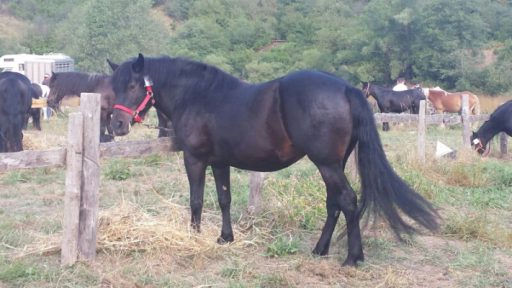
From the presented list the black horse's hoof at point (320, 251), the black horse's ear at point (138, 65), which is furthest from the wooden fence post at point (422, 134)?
the black horse's ear at point (138, 65)

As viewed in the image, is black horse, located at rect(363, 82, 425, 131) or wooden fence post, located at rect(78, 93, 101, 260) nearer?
wooden fence post, located at rect(78, 93, 101, 260)

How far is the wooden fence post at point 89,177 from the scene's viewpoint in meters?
4.60

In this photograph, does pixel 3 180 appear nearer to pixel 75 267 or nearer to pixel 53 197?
pixel 53 197

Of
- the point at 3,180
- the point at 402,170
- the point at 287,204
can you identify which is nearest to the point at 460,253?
the point at 287,204

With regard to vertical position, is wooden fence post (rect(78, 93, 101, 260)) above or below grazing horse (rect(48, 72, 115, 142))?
below

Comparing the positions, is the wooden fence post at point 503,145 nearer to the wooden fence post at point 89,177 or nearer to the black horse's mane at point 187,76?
the black horse's mane at point 187,76

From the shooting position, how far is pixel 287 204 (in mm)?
6535

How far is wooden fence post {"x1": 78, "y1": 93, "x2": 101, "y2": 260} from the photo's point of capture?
15.1ft

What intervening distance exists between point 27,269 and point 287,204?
296cm

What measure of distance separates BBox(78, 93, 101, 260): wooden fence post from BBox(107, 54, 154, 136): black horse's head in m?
0.88

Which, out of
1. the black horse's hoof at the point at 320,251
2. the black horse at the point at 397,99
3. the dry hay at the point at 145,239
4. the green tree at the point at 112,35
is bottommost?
the black horse's hoof at the point at 320,251

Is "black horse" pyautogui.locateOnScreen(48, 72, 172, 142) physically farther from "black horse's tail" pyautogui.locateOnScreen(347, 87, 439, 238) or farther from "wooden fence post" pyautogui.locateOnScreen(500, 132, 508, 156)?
"wooden fence post" pyautogui.locateOnScreen(500, 132, 508, 156)

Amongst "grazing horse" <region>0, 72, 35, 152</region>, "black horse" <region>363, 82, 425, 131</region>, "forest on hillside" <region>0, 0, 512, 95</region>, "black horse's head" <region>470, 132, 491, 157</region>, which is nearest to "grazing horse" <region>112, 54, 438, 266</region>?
"grazing horse" <region>0, 72, 35, 152</region>

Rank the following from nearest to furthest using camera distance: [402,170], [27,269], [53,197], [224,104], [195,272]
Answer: [27,269] < [195,272] < [224,104] < [53,197] < [402,170]
